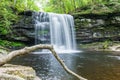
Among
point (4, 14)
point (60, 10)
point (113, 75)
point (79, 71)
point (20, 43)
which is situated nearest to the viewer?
point (113, 75)

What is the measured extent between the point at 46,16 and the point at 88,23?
268 inches

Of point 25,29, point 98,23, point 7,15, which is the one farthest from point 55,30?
point 7,15

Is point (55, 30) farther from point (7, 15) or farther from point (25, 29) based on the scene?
point (7, 15)

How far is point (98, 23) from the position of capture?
41594 millimetres

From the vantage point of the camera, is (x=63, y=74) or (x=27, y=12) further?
(x=27, y=12)

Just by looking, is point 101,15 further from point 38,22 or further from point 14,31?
point 14,31

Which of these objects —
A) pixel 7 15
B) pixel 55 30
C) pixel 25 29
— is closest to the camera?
pixel 7 15

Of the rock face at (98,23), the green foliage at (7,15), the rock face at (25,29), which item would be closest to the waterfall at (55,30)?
the rock face at (25,29)

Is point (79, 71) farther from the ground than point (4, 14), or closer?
closer

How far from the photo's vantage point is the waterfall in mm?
40031

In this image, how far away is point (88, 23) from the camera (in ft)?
135

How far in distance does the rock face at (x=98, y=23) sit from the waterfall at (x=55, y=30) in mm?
1307

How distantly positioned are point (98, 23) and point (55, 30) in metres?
7.03

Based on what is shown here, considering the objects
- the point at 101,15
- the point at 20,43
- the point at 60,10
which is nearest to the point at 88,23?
the point at 101,15
